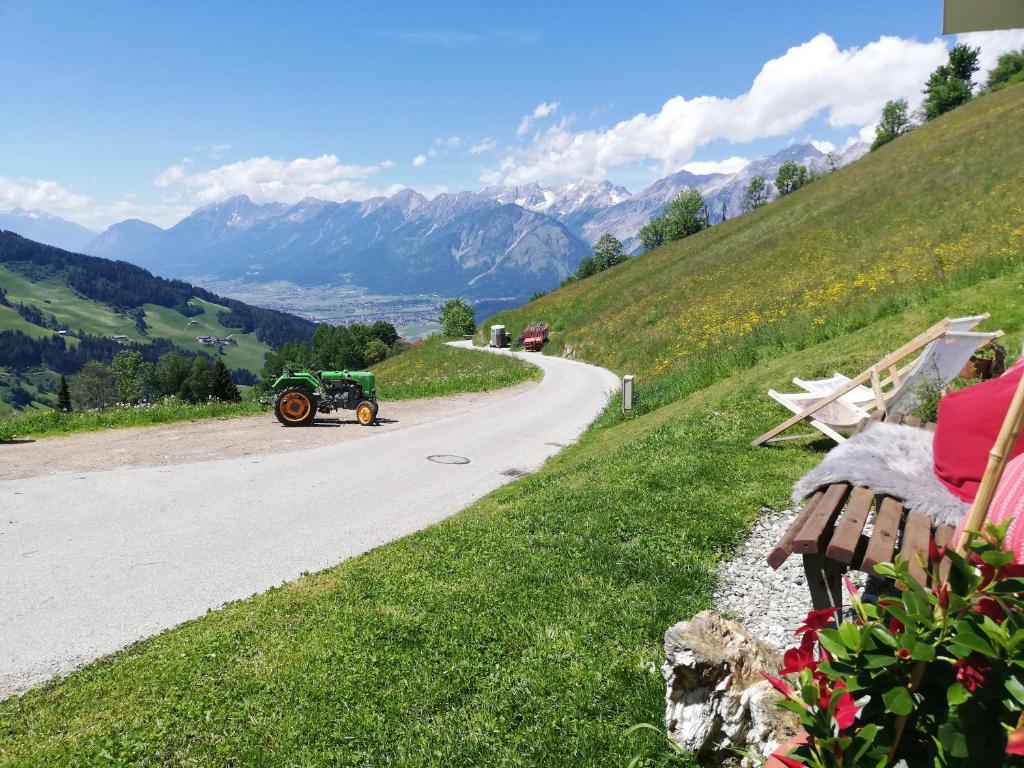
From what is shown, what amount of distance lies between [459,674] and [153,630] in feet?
10.6

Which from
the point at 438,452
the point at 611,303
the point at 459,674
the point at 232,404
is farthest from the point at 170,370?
the point at 459,674

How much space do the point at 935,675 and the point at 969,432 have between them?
118 inches

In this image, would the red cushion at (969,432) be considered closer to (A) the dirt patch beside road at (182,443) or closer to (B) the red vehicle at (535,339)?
(A) the dirt patch beside road at (182,443)

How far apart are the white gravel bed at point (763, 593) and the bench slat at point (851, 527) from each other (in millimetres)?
982

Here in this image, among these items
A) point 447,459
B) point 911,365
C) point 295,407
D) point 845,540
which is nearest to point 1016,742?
point 845,540

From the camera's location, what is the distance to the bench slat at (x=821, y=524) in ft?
10.3

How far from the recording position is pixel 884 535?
3.19 m

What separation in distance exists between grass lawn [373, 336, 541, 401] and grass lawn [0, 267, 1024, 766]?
630 inches

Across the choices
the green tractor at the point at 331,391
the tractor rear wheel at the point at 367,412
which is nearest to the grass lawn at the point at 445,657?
the tractor rear wheel at the point at 367,412

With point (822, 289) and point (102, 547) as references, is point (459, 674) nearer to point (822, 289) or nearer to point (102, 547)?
point (102, 547)

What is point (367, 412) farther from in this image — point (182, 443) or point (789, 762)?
point (789, 762)

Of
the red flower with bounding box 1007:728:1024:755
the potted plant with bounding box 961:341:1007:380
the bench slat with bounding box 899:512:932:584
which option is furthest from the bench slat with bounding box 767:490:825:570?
the potted plant with bounding box 961:341:1007:380

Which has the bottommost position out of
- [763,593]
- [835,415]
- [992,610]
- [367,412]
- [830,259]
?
[367,412]

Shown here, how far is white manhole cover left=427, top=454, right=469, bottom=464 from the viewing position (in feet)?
39.0
